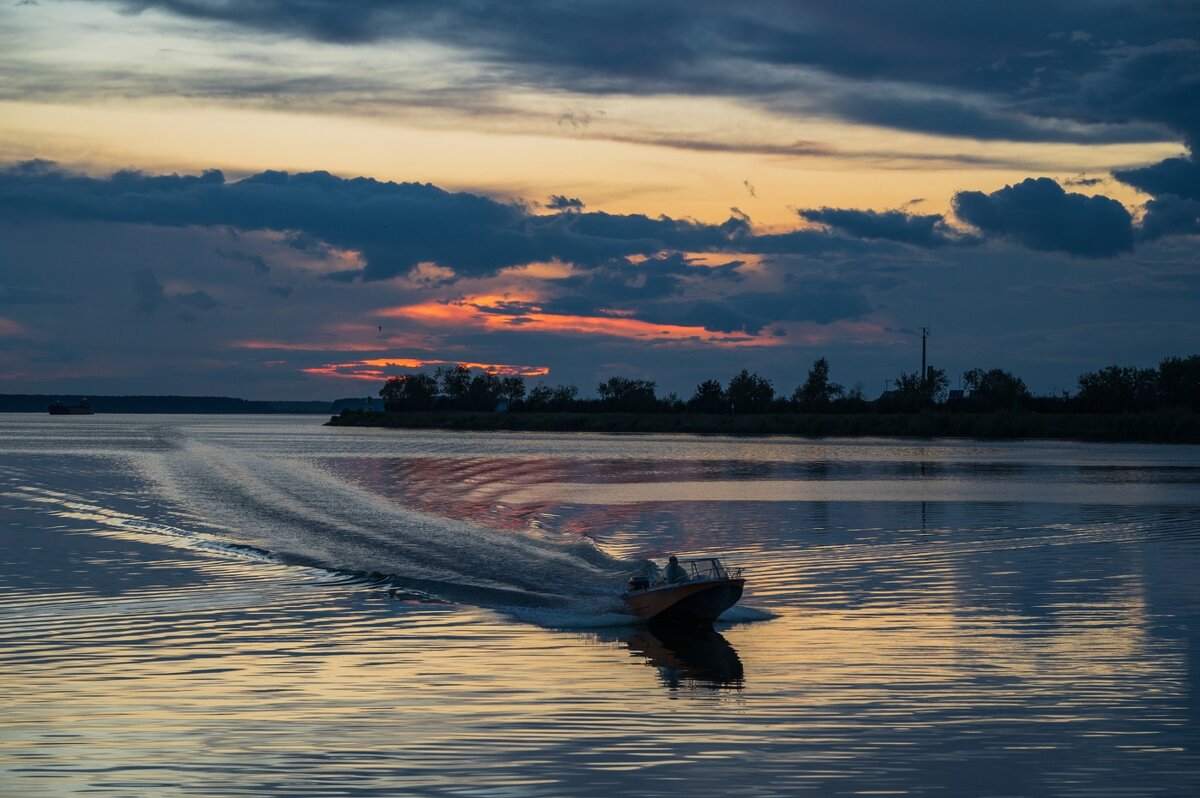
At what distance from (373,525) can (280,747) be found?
32.3m

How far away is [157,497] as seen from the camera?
192 ft

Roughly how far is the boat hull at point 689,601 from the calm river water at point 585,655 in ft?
1.88

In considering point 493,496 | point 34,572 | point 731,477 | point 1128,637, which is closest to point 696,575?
point 1128,637

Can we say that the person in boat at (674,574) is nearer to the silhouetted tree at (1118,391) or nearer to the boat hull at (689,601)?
the boat hull at (689,601)

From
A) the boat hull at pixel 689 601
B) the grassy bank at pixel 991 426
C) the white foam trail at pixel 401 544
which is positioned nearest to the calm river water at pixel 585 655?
the white foam trail at pixel 401 544

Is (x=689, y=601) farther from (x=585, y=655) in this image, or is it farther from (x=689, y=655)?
(x=585, y=655)

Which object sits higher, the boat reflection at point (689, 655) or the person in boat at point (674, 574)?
the person in boat at point (674, 574)

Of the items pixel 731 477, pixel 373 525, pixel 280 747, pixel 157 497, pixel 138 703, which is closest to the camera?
pixel 280 747

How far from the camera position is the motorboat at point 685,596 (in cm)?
2475

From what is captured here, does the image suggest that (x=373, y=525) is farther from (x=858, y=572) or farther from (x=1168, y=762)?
(x=1168, y=762)

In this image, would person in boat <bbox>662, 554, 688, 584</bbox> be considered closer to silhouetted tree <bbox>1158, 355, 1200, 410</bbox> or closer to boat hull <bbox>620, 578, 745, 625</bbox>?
boat hull <bbox>620, 578, 745, 625</bbox>

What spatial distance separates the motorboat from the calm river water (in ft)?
1.88

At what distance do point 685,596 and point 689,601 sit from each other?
16 cm

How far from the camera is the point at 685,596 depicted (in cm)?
2478
